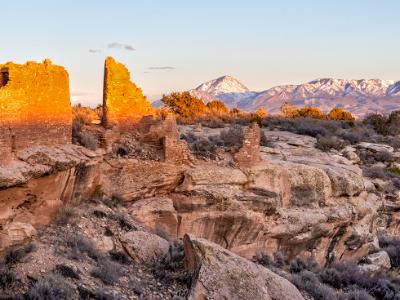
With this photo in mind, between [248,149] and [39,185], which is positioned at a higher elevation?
[248,149]

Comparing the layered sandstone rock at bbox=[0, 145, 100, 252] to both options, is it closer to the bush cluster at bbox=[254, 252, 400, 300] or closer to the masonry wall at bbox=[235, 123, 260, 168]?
the masonry wall at bbox=[235, 123, 260, 168]

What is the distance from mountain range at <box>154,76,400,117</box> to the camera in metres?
149

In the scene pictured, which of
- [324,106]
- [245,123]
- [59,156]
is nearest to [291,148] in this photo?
[245,123]

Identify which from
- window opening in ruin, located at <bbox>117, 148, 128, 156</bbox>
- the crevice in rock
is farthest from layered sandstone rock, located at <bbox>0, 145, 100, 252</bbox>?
the crevice in rock

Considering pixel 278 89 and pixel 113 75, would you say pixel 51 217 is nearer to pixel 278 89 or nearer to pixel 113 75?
pixel 113 75

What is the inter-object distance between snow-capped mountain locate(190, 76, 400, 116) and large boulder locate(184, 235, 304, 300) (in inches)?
5200

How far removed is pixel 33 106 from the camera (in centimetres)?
1025

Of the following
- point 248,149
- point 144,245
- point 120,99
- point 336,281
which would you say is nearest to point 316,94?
point 248,149

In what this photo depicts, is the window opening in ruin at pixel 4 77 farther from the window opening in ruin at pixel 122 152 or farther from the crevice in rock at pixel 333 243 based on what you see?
the crevice in rock at pixel 333 243

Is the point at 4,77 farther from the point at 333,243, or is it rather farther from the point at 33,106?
the point at 333,243

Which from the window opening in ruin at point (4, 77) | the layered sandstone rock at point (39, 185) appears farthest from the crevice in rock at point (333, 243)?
the window opening in ruin at point (4, 77)

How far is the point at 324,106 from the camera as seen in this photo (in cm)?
14538

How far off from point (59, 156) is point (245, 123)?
19.2 meters

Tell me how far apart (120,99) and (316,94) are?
161m
